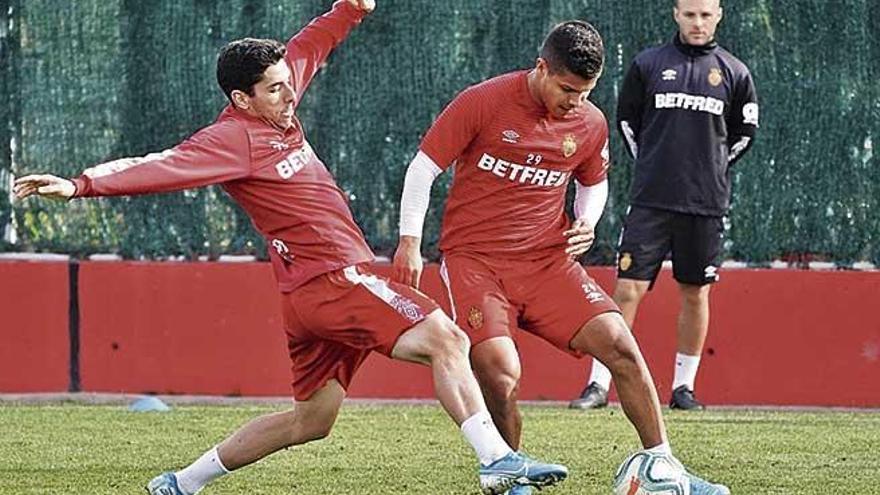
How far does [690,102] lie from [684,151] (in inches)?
10.8

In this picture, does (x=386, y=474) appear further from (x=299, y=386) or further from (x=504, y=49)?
(x=504, y=49)

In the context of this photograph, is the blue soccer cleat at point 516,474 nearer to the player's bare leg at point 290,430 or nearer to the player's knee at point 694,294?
the player's bare leg at point 290,430

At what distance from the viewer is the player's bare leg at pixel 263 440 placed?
26.2ft

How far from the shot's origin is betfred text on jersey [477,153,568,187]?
8.32 m

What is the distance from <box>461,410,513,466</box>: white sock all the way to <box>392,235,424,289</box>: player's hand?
28.3 inches

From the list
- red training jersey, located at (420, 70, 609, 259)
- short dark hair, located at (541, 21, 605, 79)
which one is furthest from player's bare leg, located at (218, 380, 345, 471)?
short dark hair, located at (541, 21, 605, 79)

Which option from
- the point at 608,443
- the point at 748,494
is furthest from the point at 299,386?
the point at 608,443

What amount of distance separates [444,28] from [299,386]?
542 cm

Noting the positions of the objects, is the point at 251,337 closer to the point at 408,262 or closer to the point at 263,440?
the point at 263,440

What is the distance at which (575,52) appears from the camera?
7.86 meters

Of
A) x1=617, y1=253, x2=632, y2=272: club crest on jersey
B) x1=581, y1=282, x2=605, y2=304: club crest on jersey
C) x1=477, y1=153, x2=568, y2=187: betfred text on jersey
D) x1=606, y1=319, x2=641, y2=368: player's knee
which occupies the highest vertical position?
x1=477, y1=153, x2=568, y2=187: betfred text on jersey

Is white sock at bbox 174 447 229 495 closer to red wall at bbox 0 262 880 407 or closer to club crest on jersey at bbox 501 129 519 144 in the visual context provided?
club crest on jersey at bbox 501 129 519 144

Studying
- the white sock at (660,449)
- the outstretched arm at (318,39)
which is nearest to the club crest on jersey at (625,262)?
the outstretched arm at (318,39)

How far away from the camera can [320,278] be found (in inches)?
305
